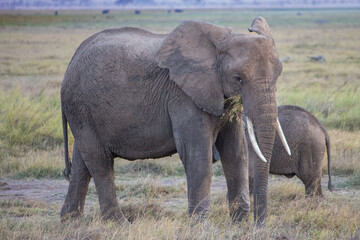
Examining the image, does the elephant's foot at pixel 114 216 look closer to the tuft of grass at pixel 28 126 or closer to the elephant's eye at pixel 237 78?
the elephant's eye at pixel 237 78

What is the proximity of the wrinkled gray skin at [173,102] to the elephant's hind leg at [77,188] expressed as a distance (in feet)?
0.04

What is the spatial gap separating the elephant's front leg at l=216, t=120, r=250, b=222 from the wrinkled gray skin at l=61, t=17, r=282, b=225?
10mm

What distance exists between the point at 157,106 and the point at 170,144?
410 mm

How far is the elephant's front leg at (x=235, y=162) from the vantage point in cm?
596

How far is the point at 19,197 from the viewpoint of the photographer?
7.55 metres

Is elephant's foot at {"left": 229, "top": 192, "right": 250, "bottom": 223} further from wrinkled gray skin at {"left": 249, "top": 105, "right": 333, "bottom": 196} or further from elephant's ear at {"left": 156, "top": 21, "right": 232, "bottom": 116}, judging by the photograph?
wrinkled gray skin at {"left": 249, "top": 105, "right": 333, "bottom": 196}

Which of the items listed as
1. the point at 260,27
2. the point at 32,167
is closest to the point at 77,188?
the point at 32,167

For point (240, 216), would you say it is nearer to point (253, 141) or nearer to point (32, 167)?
point (253, 141)

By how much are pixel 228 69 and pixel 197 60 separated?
1.32 ft

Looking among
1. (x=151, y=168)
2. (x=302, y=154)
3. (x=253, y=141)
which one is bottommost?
(x=151, y=168)

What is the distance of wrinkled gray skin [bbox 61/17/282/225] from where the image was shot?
5.21 m

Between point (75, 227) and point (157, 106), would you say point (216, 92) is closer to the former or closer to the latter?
point (157, 106)

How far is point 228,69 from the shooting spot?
17.4 ft

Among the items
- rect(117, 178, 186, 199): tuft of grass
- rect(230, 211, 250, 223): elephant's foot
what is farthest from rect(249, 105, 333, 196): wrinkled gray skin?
rect(230, 211, 250, 223): elephant's foot
